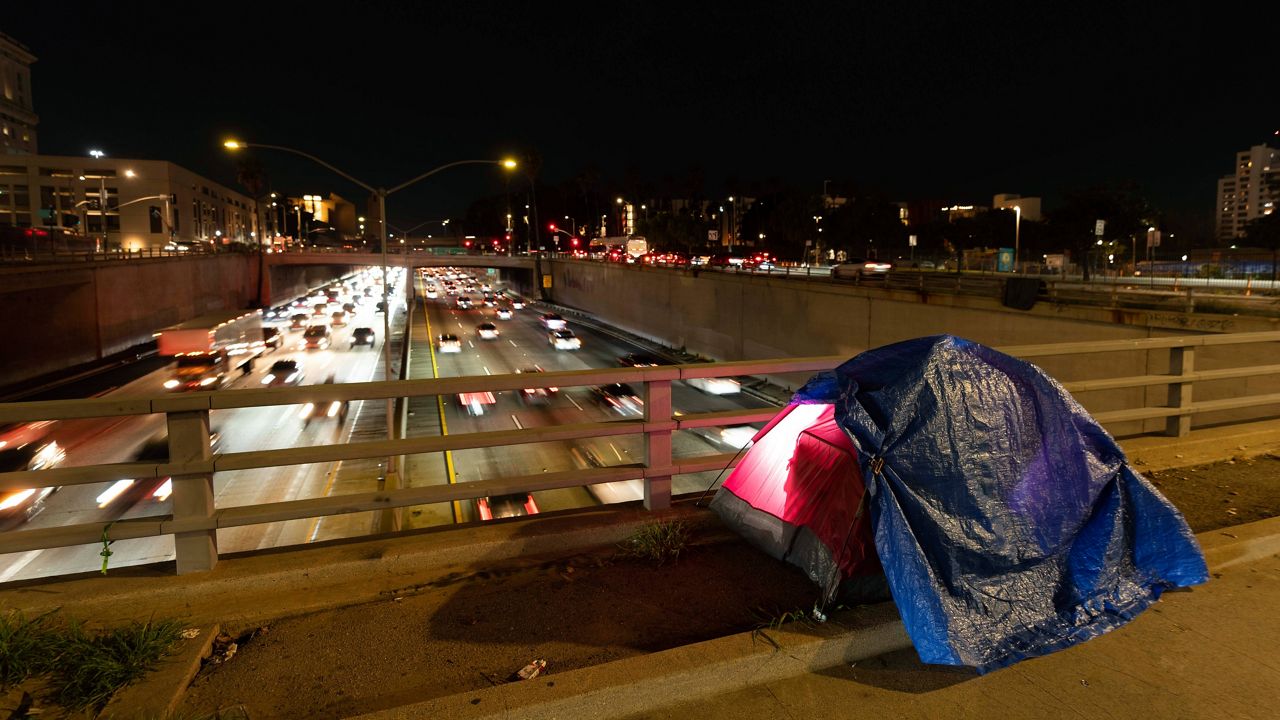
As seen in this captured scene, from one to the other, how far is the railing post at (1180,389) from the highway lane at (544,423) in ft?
44.8

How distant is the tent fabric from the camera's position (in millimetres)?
4273

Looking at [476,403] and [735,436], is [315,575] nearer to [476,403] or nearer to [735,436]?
[735,436]

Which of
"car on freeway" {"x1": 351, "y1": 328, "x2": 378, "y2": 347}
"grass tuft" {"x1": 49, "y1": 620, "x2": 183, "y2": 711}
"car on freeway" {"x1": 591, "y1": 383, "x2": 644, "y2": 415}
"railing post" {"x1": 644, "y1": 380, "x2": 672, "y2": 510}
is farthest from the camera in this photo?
"car on freeway" {"x1": 351, "y1": 328, "x2": 378, "y2": 347}

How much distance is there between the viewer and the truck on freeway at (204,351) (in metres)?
40.2

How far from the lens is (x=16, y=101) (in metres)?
124

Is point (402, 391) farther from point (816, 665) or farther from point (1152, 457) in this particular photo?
point (1152, 457)

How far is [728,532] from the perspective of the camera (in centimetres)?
539

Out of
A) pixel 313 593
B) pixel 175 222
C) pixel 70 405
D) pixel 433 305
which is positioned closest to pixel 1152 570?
pixel 313 593

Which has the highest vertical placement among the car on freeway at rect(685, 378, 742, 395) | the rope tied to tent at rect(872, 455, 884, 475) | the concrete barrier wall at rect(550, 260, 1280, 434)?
the rope tied to tent at rect(872, 455, 884, 475)

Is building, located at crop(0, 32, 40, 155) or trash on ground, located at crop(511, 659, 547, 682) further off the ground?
building, located at crop(0, 32, 40, 155)

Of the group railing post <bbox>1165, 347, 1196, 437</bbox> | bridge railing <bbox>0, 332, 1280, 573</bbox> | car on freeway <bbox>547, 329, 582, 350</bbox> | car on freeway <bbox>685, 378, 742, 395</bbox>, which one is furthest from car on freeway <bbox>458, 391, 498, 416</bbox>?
bridge railing <bbox>0, 332, 1280, 573</bbox>

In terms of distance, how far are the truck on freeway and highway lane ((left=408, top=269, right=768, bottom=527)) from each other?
1254 cm

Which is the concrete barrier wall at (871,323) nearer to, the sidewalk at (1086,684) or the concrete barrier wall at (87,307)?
the sidewalk at (1086,684)

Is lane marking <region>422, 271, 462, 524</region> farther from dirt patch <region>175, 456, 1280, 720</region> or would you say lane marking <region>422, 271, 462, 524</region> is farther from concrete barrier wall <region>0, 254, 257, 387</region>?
concrete barrier wall <region>0, 254, 257, 387</region>
